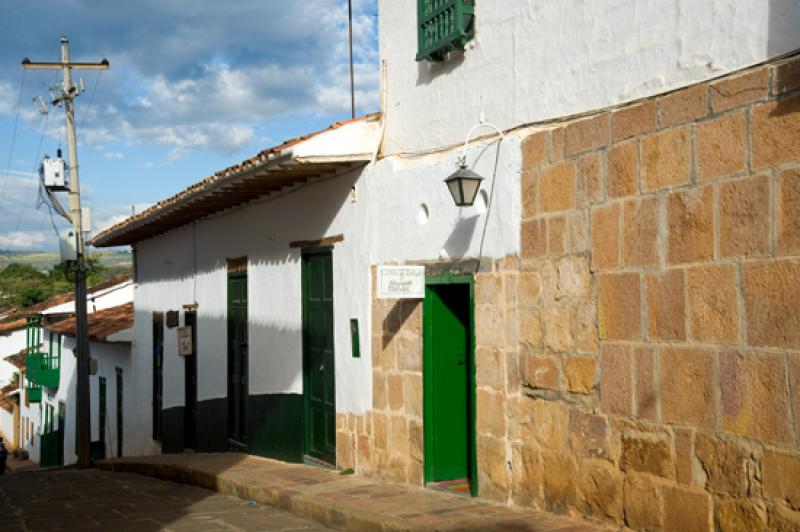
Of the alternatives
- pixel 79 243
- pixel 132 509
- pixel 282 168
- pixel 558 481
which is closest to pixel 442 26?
pixel 282 168

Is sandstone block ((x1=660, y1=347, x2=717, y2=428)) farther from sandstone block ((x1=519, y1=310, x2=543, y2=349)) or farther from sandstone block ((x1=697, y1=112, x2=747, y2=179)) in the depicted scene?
sandstone block ((x1=519, y1=310, x2=543, y2=349))

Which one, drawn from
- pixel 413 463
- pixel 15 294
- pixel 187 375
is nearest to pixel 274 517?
pixel 413 463

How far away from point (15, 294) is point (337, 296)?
5945 cm

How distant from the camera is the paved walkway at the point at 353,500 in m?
6.11

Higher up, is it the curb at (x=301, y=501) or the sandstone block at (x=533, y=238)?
the sandstone block at (x=533, y=238)

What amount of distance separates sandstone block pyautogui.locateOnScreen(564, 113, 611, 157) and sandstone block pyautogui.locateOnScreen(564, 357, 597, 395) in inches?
54.5

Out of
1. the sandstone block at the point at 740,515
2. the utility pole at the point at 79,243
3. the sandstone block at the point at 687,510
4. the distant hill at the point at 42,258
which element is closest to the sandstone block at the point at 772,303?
the sandstone block at the point at 740,515

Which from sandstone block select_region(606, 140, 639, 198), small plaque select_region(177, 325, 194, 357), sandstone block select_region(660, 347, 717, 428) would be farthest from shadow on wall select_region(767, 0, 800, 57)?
small plaque select_region(177, 325, 194, 357)

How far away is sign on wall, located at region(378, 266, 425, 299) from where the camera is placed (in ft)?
24.7

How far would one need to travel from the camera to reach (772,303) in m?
4.55

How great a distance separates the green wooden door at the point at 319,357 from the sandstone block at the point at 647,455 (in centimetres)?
450

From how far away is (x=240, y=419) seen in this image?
12469 mm

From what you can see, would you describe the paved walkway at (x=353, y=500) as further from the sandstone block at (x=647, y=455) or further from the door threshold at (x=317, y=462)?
the sandstone block at (x=647, y=455)

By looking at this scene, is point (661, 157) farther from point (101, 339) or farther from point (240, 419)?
point (101, 339)
